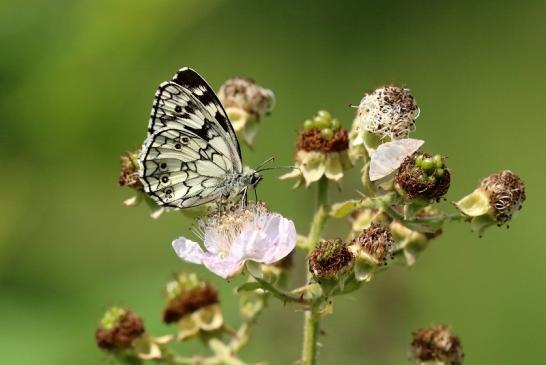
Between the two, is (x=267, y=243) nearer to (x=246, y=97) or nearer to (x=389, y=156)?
(x=389, y=156)

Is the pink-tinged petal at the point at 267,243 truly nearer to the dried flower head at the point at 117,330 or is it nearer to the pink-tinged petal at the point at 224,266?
the pink-tinged petal at the point at 224,266

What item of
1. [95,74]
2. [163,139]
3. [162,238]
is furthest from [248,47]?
[163,139]

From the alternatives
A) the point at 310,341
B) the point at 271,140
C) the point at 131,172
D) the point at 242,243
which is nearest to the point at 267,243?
the point at 242,243

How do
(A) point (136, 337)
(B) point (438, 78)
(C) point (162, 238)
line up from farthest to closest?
1. (B) point (438, 78)
2. (C) point (162, 238)
3. (A) point (136, 337)

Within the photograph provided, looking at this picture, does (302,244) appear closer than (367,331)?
Yes

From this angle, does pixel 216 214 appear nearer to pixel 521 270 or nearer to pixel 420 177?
pixel 420 177

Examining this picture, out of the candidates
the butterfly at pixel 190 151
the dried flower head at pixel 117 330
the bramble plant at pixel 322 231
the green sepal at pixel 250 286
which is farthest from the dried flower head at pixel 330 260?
the dried flower head at pixel 117 330

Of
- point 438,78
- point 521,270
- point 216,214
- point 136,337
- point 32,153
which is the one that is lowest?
point 136,337

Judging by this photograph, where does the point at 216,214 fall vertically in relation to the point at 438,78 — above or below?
below
